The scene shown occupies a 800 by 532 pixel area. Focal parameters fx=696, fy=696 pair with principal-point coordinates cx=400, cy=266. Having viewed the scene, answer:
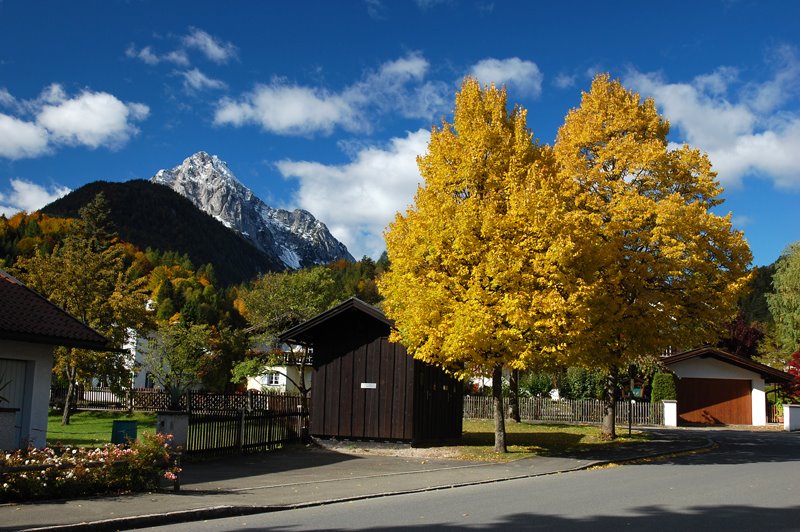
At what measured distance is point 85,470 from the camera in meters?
11.6

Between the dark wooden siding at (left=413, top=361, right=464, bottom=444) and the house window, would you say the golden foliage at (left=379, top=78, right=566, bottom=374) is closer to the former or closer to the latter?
the dark wooden siding at (left=413, top=361, right=464, bottom=444)

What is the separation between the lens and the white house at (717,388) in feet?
133

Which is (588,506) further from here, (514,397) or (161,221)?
(161,221)

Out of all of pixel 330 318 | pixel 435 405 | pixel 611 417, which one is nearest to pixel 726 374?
pixel 611 417

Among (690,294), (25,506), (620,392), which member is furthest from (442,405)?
(620,392)

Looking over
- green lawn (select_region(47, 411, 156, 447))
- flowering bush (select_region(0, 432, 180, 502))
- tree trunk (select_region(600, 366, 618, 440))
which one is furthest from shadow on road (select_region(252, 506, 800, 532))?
tree trunk (select_region(600, 366, 618, 440))

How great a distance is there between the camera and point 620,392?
46688mm

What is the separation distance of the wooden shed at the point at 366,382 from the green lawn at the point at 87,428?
555 cm

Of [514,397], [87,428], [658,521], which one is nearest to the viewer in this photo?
[658,521]

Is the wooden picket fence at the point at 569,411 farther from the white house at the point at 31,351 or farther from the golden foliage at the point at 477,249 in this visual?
the white house at the point at 31,351

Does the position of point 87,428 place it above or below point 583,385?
below

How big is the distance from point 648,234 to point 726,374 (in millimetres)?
21971

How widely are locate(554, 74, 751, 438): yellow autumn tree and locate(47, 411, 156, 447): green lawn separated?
52.0 ft

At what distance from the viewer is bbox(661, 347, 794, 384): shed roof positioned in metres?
39.8
